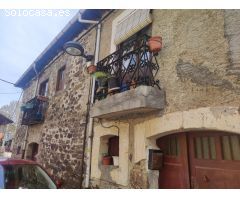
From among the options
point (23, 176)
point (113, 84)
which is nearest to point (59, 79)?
point (113, 84)

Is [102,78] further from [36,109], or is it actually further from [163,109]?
[36,109]

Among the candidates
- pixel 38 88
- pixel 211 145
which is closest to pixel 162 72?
pixel 211 145

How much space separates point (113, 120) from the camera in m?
4.14

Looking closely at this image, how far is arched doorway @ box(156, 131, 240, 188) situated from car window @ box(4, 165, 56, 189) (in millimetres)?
1749

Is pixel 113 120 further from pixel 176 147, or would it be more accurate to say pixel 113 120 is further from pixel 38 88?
pixel 38 88

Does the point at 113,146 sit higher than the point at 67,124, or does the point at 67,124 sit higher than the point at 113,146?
the point at 67,124

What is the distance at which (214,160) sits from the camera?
2691 millimetres

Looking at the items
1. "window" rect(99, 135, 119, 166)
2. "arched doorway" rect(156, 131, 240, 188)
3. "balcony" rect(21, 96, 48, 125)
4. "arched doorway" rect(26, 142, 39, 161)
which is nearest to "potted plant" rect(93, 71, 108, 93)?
"window" rect(99, 135, 119, 166)

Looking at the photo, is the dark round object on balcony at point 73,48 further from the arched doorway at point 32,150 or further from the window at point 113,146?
the arched doorway at point 32,150

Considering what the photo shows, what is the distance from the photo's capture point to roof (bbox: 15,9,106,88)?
19.0ft

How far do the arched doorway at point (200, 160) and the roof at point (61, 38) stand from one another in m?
4.03

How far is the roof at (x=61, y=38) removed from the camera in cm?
579

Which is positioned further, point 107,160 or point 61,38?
point 61,38

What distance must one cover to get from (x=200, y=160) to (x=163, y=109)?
2.81ft
